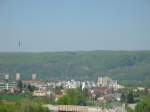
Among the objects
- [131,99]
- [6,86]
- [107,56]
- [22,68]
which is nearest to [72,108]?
[131,99]

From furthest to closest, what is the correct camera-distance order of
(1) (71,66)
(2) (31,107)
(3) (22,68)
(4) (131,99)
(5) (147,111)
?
(1) (71,66), (3) (22,68), (4) (131,99), (5) (147,111), (2) (31,107)

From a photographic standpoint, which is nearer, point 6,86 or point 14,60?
point 6,86

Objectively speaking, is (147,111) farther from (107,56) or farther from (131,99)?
(107,56)

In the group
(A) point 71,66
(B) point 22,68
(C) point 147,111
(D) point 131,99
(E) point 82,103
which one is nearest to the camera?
(C) point 147,111

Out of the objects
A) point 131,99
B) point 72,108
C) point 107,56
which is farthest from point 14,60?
point 72,108

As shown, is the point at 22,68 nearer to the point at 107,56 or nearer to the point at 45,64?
Answer: the point at 45,64

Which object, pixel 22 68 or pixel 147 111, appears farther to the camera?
pixel 22 68

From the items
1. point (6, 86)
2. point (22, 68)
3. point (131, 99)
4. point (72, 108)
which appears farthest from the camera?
point (22, 68)
